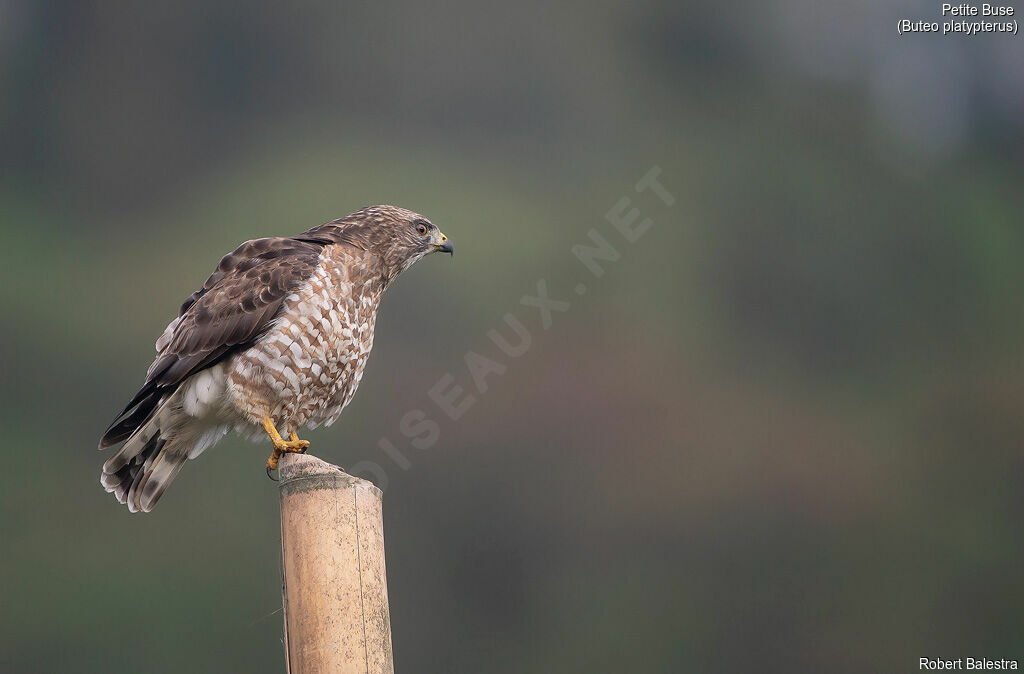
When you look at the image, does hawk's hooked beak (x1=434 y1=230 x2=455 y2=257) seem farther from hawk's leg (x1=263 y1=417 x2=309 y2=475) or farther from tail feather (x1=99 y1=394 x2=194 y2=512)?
tail feather (x1=99 y1=394 x2=194 y2=512)

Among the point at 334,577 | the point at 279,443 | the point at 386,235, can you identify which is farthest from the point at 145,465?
the point at 334,577

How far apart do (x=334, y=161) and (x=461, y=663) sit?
9291 millimetres

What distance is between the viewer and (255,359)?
5.40 meters

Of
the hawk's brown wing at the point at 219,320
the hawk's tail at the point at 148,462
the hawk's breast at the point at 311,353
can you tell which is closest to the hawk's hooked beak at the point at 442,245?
the hawk's breast at the point at 311,353

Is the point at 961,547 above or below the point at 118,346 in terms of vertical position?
below

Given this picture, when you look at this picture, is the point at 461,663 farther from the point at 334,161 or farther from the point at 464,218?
the point at 334,161

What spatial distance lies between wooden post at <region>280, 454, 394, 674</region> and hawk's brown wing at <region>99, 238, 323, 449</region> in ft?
4.87

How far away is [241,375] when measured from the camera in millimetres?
5414

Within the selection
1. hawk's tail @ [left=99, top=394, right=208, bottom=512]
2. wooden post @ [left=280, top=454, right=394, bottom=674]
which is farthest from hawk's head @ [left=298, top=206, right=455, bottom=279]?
wooden post @ [left=280, top=454, right=394, bottom=674]

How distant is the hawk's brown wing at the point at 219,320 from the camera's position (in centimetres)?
534

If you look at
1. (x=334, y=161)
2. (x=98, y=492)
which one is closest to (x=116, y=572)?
(x=98, y=492)

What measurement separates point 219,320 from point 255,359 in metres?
0.21

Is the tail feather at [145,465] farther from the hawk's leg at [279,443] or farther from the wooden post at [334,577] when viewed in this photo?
the wooden post at [334,577]

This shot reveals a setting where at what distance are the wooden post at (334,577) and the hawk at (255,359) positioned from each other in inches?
57.6
